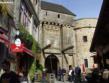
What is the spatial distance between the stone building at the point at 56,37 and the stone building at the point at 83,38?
1.51m

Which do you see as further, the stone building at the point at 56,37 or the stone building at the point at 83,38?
the stone building at the point at 83,38

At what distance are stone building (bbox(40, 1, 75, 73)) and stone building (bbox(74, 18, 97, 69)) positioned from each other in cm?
151

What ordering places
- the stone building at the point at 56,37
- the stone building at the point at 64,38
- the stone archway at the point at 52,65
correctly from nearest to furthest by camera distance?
the stone building at the point at 56,37
the stone building at the point at 64,38
the stone archway at the point at 52,65

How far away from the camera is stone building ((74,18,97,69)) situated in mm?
27250

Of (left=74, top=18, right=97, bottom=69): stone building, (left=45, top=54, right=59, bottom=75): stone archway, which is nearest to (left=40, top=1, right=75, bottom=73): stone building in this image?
(left=45, top=54, right=59, bottom=75): stone archway

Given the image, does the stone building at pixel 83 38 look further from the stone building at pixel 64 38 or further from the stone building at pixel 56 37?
the stone building at pixel 56 37

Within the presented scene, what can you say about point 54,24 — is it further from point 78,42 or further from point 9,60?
point 9,60

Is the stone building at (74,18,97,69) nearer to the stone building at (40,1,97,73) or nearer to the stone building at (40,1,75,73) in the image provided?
the stone building at (40,1,97,73)

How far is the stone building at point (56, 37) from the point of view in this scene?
25234 millimetres

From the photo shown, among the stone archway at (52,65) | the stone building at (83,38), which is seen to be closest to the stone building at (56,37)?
the stone archway at (52,65)

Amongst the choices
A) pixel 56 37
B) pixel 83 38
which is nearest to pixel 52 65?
pixel 56 37

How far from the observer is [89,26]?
28125 mm

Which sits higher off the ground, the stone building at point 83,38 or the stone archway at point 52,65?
the stone building at point 83,38

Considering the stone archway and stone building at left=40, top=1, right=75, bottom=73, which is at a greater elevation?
stone building at left=40, top=1, right=75, bottom=73
